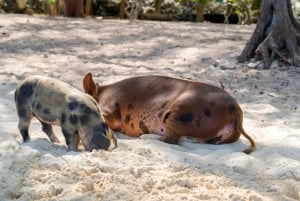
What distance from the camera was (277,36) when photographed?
23.4 feet

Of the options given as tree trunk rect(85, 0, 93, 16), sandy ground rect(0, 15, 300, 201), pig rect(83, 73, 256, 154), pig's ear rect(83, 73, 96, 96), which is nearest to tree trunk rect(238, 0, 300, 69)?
sandy ground rect(0, 15, 300, 201)

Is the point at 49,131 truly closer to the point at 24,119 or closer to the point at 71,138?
the point at 24,119

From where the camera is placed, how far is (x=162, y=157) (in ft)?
12.3

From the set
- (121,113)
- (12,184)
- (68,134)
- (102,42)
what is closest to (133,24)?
(102,42)

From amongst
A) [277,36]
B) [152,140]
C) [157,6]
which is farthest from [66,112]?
[157,6]

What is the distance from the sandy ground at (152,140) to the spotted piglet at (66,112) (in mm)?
102

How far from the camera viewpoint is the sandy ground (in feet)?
10.7

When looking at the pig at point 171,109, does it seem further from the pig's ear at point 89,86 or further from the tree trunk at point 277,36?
the tree trunk at point 277,36

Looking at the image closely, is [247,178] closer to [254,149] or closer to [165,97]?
[254,149]

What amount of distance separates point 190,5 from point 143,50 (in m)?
9.83

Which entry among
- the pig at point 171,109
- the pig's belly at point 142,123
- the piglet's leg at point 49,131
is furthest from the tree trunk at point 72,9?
the piglet's leg at point 49,131

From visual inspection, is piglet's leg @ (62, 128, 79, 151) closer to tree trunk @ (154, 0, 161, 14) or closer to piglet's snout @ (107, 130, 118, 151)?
piglet's snout @ (107, 130, 118, 151)

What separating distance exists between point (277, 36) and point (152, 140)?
342cm

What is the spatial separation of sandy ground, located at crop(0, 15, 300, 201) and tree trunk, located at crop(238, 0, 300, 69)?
0.15 m
